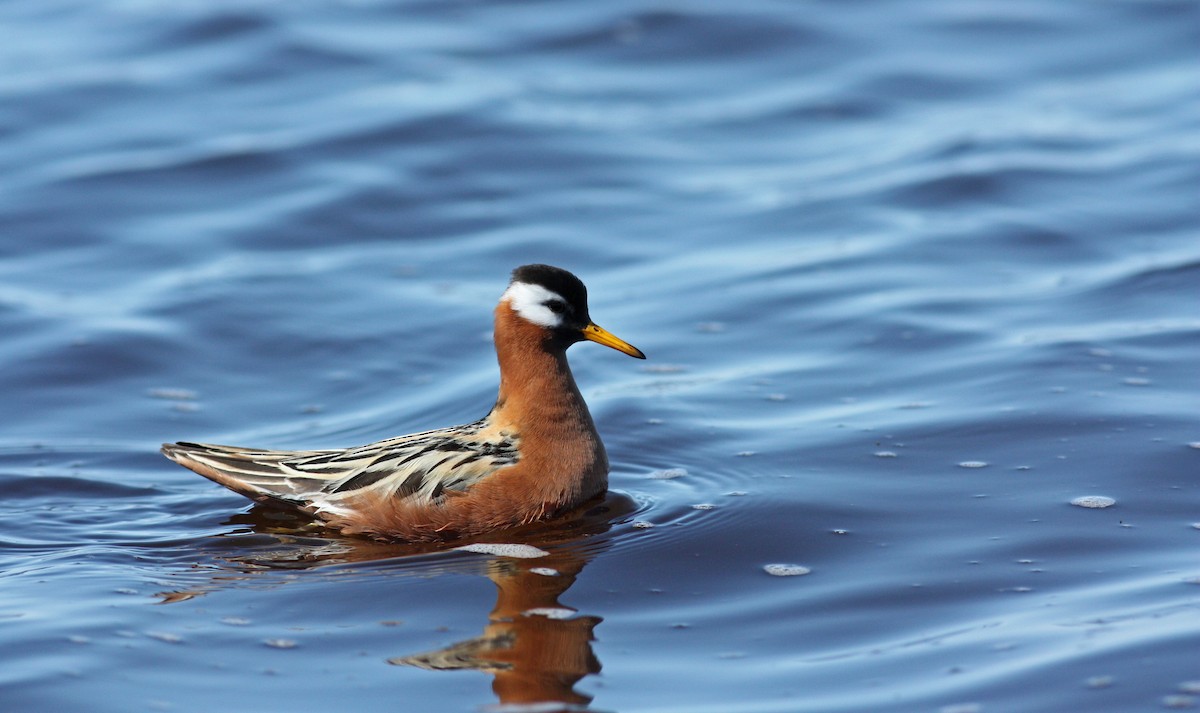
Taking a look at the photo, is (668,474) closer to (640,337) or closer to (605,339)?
(605,339)

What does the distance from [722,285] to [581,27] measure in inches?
276

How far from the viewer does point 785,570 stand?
6922 mm

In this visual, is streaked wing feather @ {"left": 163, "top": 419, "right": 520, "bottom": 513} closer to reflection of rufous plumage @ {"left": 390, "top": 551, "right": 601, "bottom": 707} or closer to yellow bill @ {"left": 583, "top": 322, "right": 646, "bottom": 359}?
yellow bill @ {"left": 583, "top": 322, "right": 646, "bottom": 359}

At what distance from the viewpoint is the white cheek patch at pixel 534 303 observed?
785 centimetres

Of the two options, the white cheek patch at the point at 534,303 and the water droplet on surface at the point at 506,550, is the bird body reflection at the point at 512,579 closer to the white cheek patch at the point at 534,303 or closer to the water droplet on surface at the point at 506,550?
the water droplet on surface at the point at 506,550

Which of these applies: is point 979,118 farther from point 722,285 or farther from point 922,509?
point 922,509

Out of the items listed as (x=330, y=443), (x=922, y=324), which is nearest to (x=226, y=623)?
(x=330, y=443)

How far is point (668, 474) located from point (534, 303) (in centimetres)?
A: 121

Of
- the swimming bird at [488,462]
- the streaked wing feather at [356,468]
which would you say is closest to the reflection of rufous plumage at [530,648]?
the swimming bird at [488,462]

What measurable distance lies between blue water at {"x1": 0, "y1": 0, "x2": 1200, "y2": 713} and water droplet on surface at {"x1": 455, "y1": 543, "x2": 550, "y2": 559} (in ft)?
0.43

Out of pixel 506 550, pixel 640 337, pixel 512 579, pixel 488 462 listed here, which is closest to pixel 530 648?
pixel 512 579

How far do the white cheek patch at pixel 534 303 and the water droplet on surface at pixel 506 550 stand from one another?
1.20 m

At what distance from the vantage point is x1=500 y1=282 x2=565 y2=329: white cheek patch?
25.8 feet

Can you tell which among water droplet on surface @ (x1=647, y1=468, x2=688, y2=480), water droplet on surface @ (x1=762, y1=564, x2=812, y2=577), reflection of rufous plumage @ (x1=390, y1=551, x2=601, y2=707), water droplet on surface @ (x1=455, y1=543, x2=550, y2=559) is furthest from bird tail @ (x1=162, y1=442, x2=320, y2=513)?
water droplet on surface @ (x1=762, y1=564, x2=812, y2=577)
